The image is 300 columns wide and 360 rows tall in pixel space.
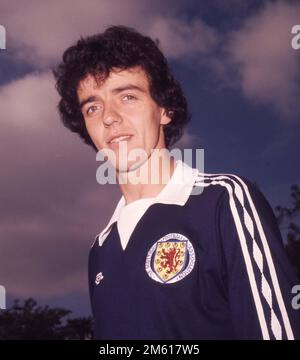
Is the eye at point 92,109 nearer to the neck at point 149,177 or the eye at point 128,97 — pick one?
the eye at point 128,97

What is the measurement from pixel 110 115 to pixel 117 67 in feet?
1.21

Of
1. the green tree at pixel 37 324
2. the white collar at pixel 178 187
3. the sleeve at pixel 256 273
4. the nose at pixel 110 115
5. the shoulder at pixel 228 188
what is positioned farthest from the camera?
the green tree at pixel 37 324

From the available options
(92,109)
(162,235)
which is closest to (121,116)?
(92,109)

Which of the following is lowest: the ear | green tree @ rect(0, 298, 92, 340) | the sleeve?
the sleeve

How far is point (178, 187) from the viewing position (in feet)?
6.65

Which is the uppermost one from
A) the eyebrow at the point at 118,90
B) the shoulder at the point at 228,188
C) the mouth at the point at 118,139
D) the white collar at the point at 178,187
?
the eyebrow at the point at 118,90

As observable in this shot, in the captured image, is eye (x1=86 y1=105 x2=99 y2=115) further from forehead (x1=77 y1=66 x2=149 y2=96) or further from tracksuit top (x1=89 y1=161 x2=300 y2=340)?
tracksuit top (x1=89 y1=161 x2=300 y2=340)

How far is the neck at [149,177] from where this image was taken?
2154 mm

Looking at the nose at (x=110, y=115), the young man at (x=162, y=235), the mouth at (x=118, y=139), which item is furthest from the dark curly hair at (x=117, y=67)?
the mouth at (x=118, y=139)

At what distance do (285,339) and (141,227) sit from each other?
0.79 metres

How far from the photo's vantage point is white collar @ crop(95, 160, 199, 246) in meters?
1.96

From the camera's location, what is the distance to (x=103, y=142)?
2.13 metres

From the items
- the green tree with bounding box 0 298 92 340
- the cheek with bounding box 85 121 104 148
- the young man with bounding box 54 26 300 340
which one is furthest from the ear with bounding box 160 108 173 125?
the green tree with bounding box 0 298 92 340
